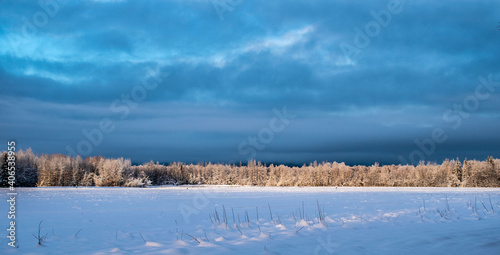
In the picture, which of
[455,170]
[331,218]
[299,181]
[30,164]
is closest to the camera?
[331,218]

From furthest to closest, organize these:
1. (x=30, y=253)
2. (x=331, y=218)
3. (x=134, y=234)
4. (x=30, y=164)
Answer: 1. (x=30, y=164)
2. (x=331, y=218)
3. (x=134, y=234)
4. (x=30, y=253)

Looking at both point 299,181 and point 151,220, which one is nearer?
point 151,220

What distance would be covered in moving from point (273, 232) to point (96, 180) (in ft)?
291

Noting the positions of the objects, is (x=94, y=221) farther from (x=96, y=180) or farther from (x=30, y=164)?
(x=30, y=164)

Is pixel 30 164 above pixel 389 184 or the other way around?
above

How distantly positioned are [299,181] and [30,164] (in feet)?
269

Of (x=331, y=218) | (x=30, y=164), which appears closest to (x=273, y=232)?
(x=331, y=218)

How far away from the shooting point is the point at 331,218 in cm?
1600

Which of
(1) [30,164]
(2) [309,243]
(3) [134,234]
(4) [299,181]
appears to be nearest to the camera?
(2) [309,243]

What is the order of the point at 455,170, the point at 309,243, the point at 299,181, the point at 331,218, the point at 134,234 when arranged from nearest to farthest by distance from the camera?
the point at 309,243 < the point at 134,234 < the point at 331,218 < the point at 455,170 < the point at 299,181

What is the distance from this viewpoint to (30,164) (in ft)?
287

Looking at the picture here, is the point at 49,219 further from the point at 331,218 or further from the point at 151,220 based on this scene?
the point at 331,218

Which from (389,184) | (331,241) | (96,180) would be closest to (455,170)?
(389,184)

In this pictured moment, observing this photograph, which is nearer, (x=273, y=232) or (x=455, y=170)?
(x=273, y=232)
